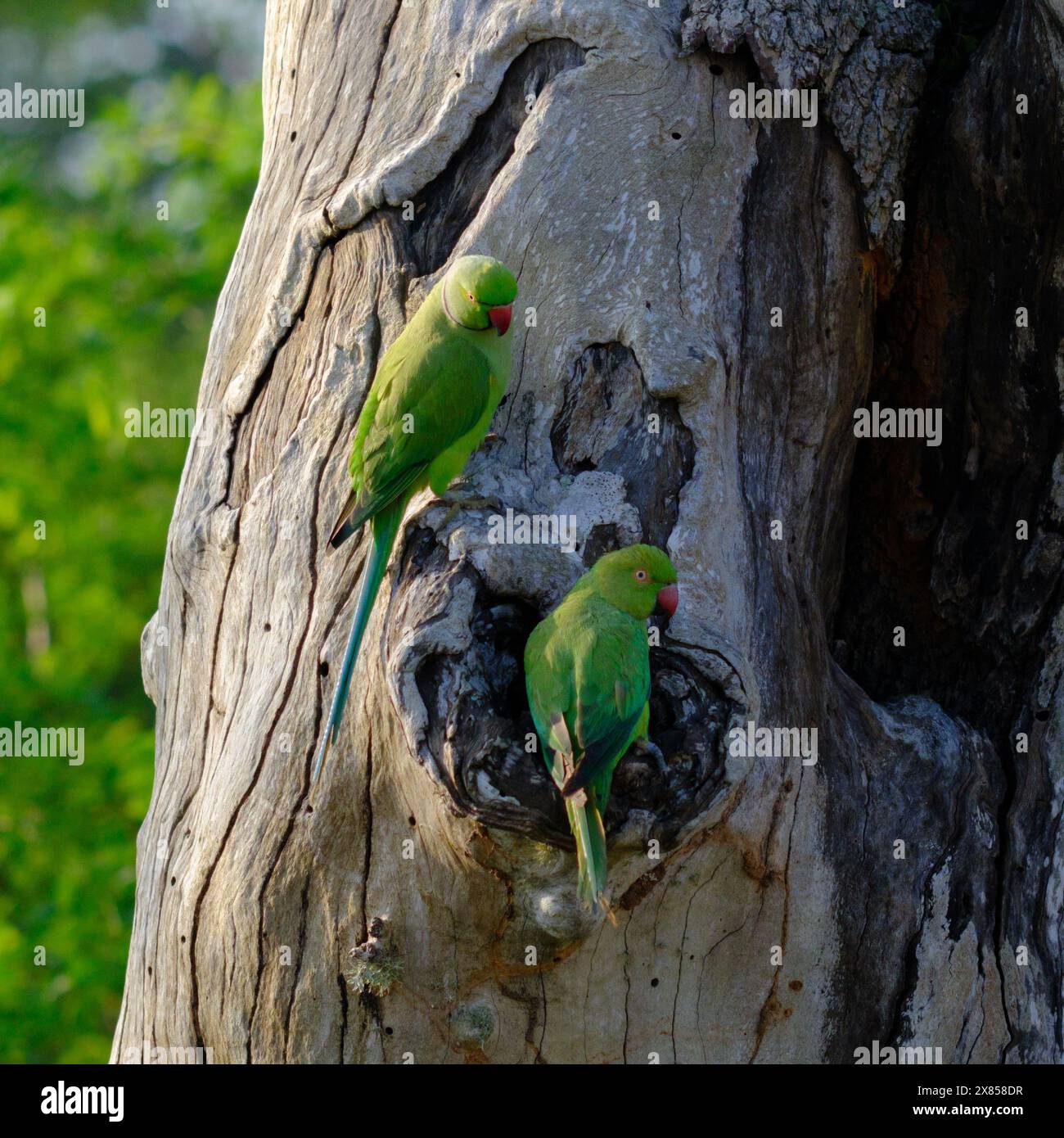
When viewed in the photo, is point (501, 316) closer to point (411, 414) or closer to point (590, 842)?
point (411, 414)

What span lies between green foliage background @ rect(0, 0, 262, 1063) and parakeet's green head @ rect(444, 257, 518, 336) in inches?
157

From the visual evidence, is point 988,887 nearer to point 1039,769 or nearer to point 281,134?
point 1039,769

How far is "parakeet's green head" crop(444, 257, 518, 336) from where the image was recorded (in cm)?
315

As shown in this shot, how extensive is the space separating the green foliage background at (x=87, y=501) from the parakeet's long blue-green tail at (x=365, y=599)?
3.70 m

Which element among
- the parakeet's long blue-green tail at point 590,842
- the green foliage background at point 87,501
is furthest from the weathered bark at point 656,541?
the green foliage background at point 87,501

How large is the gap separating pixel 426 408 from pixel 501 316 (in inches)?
12.0

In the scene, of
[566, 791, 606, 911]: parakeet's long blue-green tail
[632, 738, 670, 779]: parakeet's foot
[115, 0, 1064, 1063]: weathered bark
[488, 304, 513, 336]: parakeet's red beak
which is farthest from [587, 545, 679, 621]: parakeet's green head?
[488, 304, 513, 336]: parakeet's red beak

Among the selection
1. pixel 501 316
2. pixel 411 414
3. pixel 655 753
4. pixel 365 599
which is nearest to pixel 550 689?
pixel 655 753

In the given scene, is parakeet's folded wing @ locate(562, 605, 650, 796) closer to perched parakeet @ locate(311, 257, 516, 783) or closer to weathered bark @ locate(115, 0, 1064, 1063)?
weathered bark @ locate(115, 0, 1064, 1063)

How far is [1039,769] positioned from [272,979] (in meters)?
2.21

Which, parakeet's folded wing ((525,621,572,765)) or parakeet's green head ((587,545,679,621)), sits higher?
parakeet's green head ((587,545,679,621))

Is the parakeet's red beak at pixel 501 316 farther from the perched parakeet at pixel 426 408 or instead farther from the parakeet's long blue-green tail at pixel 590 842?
the parakeet's long blue-green tail at pixel 590 842

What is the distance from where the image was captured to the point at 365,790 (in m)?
3.17

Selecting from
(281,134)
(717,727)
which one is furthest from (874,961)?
(281,134)
